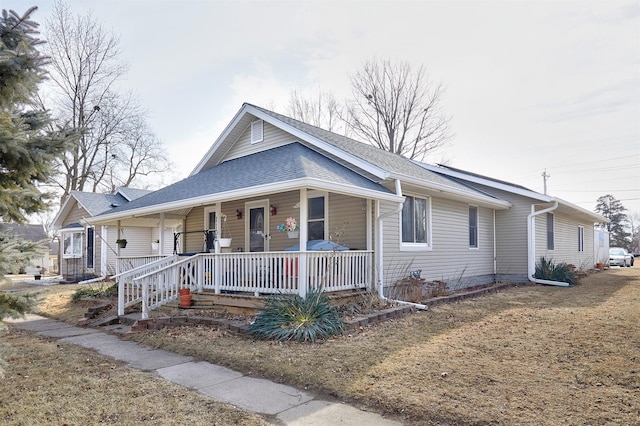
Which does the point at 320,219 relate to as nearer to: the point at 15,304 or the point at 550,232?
the point at 15,304

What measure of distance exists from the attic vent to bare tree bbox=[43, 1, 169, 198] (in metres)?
17.2

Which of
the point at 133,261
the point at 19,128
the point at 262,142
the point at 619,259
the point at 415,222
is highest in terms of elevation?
the point at 262,142

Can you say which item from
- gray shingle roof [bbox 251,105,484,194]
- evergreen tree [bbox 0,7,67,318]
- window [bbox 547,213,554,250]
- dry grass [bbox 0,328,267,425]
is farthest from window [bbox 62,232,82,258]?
window [bbox 547,213,554,250]

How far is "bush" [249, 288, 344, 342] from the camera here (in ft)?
22.0

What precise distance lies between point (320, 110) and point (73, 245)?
18356 mm

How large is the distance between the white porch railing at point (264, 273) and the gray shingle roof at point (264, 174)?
4.90 feet

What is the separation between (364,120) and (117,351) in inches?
993

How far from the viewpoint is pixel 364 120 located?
96.6ft

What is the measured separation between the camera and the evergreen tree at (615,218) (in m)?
50.7

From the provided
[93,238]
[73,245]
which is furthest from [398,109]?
[73,245]

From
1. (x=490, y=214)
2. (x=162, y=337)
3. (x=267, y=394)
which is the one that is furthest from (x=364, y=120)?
(x=267, y=394)

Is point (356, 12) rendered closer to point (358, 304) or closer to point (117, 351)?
point (358, 304)

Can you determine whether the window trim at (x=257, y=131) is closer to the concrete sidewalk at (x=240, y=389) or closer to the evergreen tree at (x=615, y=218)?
the concrete sidewalk at (x=240, y=389)

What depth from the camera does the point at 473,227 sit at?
1376 centimetres
